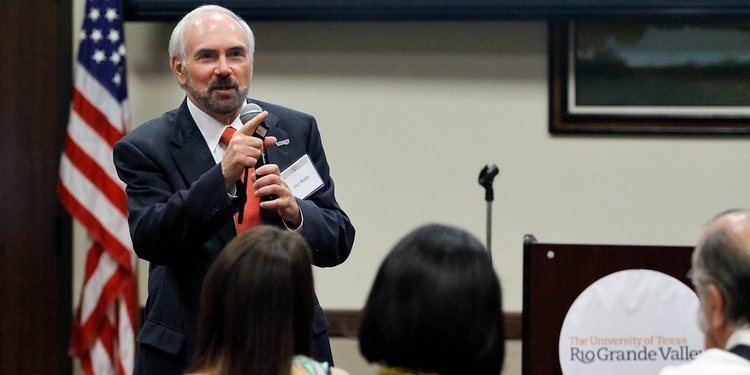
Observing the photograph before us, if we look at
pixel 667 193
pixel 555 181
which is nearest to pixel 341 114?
pixel 555 181

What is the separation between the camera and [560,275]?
303cm

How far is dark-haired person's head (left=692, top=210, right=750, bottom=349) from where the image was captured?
79.1 inches

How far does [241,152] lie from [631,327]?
120 cm

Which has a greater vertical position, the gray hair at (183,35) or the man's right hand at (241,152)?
the gray hair at (183,35)

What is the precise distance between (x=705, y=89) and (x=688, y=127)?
6.8 inches

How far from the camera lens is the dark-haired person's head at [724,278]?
2.01 meters

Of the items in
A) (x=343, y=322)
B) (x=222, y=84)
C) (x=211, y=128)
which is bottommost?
(x=343, y=322)

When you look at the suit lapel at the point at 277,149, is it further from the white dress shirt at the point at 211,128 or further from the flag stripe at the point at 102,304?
the flag stripe at the point at 102,304

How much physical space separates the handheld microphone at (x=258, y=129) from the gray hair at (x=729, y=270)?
959 millimetres

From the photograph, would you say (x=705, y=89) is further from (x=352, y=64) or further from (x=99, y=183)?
(x=99, y=183)

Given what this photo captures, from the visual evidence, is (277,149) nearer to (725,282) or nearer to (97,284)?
(725,282)

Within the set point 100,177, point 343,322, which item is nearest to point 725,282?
point 343,322

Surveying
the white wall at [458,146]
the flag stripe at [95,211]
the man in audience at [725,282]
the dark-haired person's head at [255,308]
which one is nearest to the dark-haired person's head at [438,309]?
the dark-haired person's head at [255,308]

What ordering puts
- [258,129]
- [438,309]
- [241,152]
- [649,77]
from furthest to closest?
[649,77] < [258,129] < [241,152] < [438,309]
